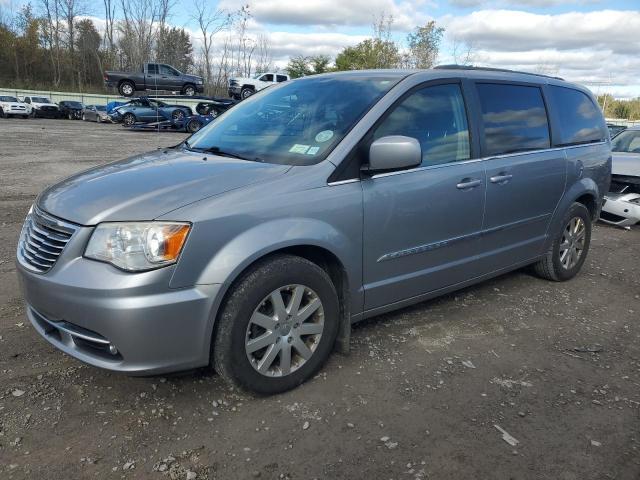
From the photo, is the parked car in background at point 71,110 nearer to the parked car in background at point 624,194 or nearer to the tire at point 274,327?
the parked car in background at point 624,194

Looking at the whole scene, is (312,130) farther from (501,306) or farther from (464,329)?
(501,306)

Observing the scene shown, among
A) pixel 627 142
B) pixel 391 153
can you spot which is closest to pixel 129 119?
pixel 627 142

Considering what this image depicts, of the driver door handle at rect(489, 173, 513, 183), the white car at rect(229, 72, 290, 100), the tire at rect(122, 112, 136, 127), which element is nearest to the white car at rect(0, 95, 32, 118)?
the tire at rect(122, 112, 136, 127)

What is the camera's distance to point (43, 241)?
8.86 ft

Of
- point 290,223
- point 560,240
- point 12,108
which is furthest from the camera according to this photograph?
point 12,108

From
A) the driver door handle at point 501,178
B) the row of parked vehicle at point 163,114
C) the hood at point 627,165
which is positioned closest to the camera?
the driver door handle at point 501,178

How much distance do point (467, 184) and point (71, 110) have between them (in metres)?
38.1

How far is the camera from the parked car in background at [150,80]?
3083 cm

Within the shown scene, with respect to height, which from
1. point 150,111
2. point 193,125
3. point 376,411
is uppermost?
point 150,111

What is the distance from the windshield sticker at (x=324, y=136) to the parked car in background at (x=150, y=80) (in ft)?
99.5

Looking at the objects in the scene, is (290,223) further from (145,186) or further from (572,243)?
(572,243)

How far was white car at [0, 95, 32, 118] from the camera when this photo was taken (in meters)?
33.9

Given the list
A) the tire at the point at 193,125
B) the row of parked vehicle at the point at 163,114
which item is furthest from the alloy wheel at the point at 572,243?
the tire at the point at 193,125

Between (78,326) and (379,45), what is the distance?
34004 millimetres
